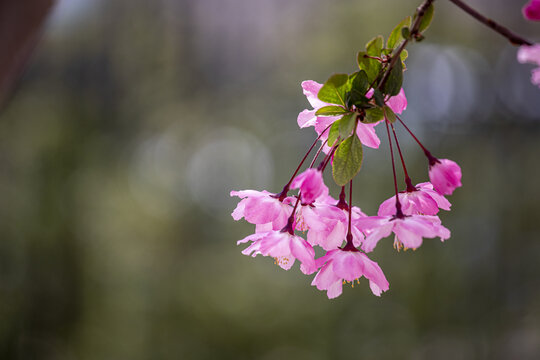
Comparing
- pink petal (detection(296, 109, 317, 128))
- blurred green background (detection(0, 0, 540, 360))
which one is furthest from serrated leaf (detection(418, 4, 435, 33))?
blurred green background (detection(0, 0, 540, 360))

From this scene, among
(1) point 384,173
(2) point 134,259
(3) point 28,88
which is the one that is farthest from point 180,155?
(1) point 384,173

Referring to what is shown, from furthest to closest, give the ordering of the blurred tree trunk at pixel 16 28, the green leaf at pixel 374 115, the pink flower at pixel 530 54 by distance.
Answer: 1. the blurred tree trunk at pixel 16 28
2. the green leaf at pixel 374 115
3. the pink flower at pixel 530 54

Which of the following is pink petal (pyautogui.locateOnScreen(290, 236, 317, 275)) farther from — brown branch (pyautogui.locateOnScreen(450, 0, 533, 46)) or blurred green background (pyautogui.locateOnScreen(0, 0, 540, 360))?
blurred green background (pyautogui.locateOnScreen(0, 0, 540, 360))

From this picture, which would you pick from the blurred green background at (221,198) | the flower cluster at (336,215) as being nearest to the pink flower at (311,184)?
the flower cluster at (336,215)

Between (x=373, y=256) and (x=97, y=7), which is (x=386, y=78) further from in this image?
(x=97, y=7)

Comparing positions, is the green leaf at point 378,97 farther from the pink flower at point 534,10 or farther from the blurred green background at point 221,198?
the blurred green background at point 221,198

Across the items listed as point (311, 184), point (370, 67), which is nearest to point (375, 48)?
point (370, 67)
